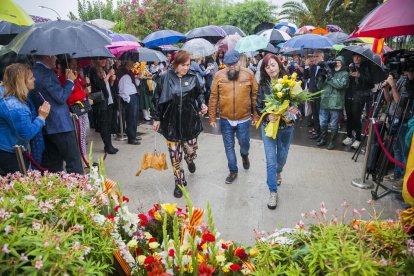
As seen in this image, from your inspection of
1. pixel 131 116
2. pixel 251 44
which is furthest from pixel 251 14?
pixel 131 116

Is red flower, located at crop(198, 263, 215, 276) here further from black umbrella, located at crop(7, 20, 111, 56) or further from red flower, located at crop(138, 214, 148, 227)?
black umbrella, located at crop(7, 20, 111, 56)

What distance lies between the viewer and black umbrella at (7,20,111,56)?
3645 mm

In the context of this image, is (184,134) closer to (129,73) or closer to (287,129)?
(287,129)

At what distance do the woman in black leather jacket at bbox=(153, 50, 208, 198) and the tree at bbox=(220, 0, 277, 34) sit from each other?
77.0 ft

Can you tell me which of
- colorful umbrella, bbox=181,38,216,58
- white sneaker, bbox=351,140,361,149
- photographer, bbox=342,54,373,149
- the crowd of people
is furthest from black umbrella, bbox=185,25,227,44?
white sneaker, bbox=351,140,361,149

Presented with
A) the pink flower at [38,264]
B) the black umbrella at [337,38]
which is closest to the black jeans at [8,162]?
the pink flower at [38,264]

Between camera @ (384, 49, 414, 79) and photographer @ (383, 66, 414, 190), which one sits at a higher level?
camera @ (384, 49, 414, 79)

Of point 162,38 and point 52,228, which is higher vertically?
point 162,38

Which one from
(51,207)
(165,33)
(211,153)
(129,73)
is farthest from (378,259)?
(165,33)

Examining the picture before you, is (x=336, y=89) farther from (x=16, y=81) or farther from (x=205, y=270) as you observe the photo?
(x=205, y=270)

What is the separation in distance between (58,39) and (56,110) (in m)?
0.91

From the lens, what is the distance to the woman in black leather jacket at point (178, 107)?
14.8ft

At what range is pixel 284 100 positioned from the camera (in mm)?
4082

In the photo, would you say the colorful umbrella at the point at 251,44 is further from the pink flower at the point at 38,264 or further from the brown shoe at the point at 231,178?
the pink flower at the point at 38,264
